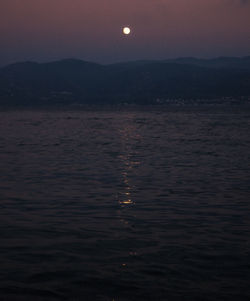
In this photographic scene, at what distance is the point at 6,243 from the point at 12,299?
369 centimetres

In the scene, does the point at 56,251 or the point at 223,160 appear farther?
the point at 223,160

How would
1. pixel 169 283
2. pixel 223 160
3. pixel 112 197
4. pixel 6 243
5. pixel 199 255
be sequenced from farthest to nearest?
pixel 223 160 < pixel 112 197 < pixel 6 243 < pixel 199 255 < pixel 169 283

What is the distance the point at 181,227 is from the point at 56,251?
428 centimetres

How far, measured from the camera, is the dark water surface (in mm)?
10203

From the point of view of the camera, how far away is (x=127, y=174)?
2553 centimetres

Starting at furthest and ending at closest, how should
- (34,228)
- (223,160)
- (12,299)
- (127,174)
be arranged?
A: 1. (223,160)
2. (127,174)
3. (34,228)
4. (12,299)

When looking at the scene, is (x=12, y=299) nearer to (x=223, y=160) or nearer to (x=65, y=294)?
(x=65, y=294)

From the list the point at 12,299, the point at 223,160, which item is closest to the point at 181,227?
the point at 12,299

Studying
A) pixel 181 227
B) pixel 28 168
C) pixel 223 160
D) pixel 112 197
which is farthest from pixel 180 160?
pixel 181 227

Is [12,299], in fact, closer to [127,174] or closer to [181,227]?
[181,227]

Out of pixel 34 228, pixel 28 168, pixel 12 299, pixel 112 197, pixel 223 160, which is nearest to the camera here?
pixel 12 299

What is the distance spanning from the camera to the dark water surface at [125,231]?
33.5 ft

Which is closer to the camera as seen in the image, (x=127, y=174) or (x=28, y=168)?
(x=127, y=174)

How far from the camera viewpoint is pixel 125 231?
14.4 meters
